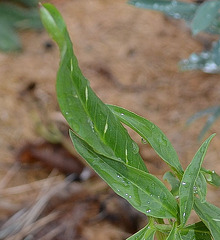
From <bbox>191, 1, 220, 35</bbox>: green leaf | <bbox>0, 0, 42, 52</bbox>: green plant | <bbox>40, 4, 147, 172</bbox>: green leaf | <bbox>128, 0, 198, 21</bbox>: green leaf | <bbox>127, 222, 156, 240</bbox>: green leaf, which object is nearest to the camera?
<bbox>40, 4, 147, 172</bbox>: green leaf

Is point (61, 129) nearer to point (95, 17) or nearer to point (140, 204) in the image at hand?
point (95, 17)

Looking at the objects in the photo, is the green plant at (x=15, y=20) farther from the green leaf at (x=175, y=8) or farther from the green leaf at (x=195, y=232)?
the green leaf at (x=195, y=232)

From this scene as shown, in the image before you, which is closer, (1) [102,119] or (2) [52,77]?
(1) [102,119]

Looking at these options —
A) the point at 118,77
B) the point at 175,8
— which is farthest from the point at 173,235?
the point at 118,77

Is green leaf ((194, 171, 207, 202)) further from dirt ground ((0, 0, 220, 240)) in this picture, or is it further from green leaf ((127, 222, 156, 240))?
dirt ground ((0, 0, 220, 240))

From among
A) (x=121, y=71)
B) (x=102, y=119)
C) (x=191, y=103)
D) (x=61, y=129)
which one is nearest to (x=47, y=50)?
(x=121, y=71)

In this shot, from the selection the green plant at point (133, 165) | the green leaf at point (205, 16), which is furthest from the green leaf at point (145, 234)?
the green leaf at point (205, 16)

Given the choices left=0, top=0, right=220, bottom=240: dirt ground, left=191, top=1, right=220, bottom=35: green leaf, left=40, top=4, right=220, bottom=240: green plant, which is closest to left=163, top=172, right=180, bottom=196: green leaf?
left=40, top=4, right=220, bottom=240: green plant
